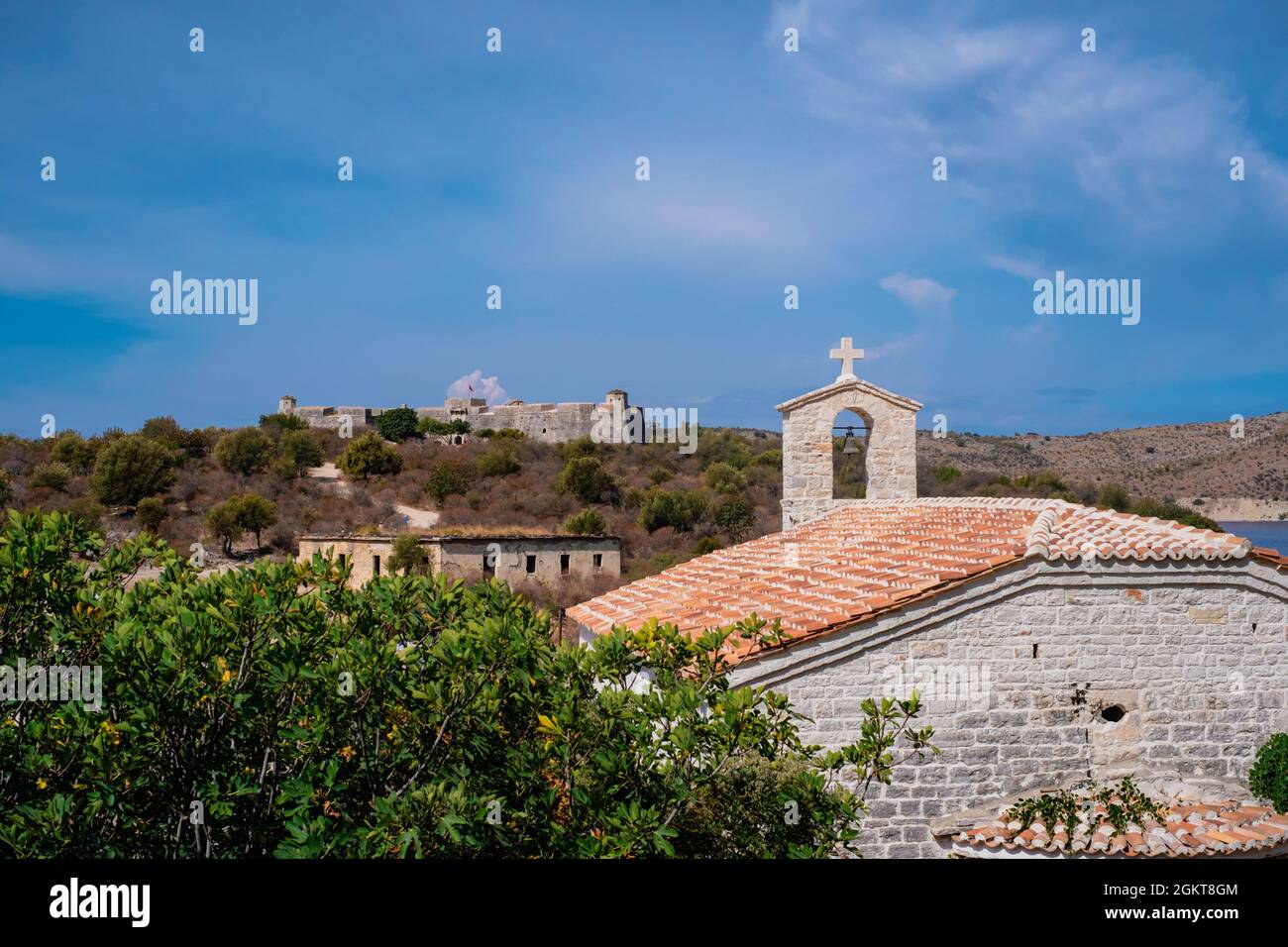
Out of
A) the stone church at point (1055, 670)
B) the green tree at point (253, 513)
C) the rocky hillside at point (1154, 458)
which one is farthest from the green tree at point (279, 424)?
the stone church at point (1055, 670)

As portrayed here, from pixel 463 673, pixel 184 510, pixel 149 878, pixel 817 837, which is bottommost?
pixel 817 837

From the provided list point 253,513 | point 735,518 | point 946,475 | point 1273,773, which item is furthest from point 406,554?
point 1273,773

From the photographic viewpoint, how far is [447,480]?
45.2 meters

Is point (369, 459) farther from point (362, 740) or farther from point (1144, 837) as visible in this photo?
point (362, 740)

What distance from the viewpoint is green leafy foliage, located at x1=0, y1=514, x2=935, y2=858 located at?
4633 millimetres

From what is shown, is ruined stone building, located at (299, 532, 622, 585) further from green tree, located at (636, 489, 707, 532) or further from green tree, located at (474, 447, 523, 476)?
green tree, located at (474, 447, 523, 476)

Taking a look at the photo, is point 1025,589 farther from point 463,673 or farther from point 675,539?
point 675,539

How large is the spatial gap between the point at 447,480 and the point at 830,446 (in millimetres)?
→ 32020

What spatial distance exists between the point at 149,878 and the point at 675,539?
3356cm

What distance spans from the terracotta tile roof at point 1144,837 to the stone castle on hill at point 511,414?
52.2 meters

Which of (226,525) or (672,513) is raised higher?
(672,513)

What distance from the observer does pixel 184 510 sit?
40.9m

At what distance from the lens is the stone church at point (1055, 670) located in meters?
8.64

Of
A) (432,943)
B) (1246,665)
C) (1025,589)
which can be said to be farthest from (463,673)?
(1246,665)
